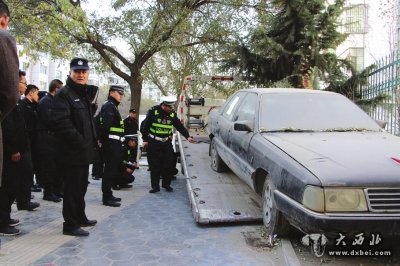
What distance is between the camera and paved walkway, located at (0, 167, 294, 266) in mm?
4062

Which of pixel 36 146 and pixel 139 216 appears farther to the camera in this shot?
pixel 36 146

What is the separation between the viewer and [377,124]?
5.07m

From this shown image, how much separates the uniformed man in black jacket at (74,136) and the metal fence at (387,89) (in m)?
5.07

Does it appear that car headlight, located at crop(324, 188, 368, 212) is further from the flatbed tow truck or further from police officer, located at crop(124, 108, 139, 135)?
police officer, located at crop(124, 108, 139, 135)

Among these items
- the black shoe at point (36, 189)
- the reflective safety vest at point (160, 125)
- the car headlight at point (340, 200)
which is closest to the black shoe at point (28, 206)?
the black shoe at point (36, 189)

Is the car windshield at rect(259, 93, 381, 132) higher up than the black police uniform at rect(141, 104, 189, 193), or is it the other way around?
the car windshield at rect(259, 93, 381, 132)

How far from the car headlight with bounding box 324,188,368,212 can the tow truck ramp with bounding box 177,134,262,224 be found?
193 centimetres

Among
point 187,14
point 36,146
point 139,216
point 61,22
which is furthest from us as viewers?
point 187,14

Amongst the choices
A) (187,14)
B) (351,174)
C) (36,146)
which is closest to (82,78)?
(36,146)

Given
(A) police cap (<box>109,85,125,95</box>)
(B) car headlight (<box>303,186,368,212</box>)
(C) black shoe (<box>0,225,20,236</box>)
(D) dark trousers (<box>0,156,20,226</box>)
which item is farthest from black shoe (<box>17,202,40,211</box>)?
(B) car headlight (<box>303,186,368,212</box>)

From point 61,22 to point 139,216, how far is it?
21.7 feet

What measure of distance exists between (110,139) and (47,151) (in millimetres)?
1155

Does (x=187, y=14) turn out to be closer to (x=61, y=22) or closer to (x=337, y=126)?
(x=61, y=22)

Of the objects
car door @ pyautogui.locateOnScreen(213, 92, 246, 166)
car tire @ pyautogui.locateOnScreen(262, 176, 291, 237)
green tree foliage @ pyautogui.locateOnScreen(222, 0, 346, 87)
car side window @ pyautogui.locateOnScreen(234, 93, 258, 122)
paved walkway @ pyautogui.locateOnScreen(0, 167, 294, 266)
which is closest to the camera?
paved walkway @ pyautogui.locateOnScreen(0, 167, 294, 266)
